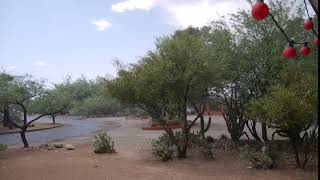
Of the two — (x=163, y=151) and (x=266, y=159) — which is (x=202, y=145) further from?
(x=266, y=159)

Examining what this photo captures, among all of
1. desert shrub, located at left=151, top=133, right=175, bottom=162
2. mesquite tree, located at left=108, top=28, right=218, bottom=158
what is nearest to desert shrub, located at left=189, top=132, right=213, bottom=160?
mesquite tree, located at left=108, top=28, right=218, bottom=158

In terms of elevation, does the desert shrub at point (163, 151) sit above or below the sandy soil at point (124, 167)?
above

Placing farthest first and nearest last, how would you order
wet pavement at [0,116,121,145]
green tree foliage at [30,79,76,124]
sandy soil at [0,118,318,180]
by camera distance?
wet pavement at [0,116,121,145], green tree foliage at [30,79,76,124], sandy soil at [0,118,318,180]

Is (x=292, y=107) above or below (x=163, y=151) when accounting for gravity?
above

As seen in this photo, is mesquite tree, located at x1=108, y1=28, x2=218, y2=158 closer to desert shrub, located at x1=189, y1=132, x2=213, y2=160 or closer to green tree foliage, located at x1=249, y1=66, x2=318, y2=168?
desert shrub, located at x1=189, y1=132, x2=213, y2=160

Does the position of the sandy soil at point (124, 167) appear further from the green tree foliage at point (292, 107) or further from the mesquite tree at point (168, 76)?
the mesquite tree at point (168, 76)

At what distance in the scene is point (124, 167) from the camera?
48.1 feet

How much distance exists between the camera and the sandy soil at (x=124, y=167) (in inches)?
501

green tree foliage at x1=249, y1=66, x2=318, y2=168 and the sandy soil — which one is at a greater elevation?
green tree foliage at x1=249, y1=66, x2=318, y2=168

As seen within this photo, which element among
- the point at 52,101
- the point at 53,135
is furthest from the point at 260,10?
the point at 53,135

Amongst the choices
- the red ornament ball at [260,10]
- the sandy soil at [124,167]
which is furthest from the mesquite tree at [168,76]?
the red ornament ball at [260,10]

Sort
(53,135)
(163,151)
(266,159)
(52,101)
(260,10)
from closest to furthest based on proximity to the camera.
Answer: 1. (260,10)
2. (266,159)
3. (163,151)
4. (52,101)
5. (53,135)

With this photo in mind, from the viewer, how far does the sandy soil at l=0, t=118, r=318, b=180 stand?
41.8ft

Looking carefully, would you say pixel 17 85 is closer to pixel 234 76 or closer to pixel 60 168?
pixel 60 168
